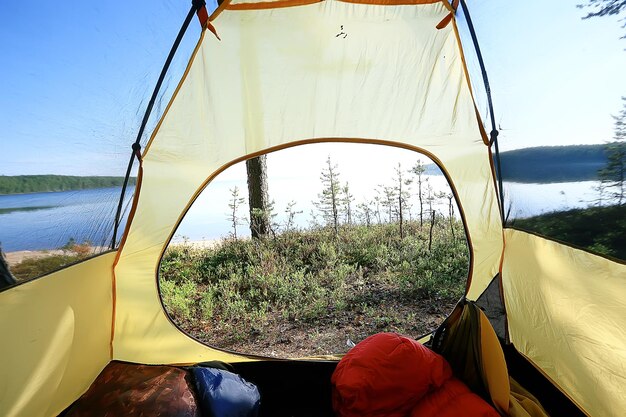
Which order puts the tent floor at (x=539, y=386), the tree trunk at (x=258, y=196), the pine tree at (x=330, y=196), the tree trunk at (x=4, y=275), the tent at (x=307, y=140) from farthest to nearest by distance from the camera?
the pine tree at (x=330, y=196) → the tree trunk at (x=258, y=196) → the tent at (x=307, y=140) → the tent floor at (x=539, y=386) → the tree trunk at (x=4, y=275)

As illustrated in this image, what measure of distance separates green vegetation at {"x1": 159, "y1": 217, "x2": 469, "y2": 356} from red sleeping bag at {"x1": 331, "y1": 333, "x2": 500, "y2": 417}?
121 cm

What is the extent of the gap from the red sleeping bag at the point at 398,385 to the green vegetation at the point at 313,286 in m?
1.21

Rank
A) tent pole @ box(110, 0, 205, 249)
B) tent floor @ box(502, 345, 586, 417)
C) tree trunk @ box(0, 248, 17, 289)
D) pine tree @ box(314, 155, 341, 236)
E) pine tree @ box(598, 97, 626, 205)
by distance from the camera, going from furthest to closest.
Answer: pine tree @ box(314, 155, 341, 236) < tent pole @ box(110, 0, 205, 249) < tent floor @ box(502, 345, 586, 417) < tree trunk @ box(0, 248, 17, 289) < pine tree @ box(598, 97, 626, 205)

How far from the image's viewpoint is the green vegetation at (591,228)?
4.16 feet

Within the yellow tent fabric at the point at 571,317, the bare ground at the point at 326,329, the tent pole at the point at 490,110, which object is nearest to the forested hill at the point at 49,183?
the bare ground at the point at 326,329

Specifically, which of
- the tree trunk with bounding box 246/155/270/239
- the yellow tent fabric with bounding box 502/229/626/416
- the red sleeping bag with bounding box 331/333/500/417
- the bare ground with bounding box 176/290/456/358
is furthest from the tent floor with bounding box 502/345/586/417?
the tree trunk with bounding box 246/155/270/239

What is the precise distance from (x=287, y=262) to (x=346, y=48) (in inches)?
105

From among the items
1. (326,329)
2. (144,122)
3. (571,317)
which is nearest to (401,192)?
(326,329)

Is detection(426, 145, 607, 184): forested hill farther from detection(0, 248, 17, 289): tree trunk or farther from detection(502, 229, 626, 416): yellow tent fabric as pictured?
detection(0, 248, 17, 289): tree trunk

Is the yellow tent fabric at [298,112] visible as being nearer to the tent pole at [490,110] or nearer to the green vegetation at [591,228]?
the tent pole at [490,110]

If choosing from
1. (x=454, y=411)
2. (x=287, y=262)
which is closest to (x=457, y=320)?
(x=454, y=411)

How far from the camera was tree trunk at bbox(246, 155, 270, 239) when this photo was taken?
495 centimetres

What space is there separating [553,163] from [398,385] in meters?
1.14

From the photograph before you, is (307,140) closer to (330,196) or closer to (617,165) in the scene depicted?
(617,165)
